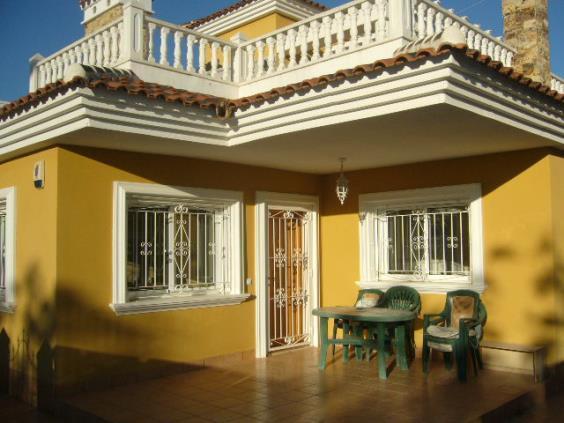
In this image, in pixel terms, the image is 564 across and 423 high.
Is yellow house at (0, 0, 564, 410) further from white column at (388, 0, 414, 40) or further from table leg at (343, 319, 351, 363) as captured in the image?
table leg at (343, 319, 351, 363)

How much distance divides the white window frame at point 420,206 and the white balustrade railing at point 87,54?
4.30 m

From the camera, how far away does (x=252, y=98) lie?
670cm

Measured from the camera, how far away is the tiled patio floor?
5.88 meters

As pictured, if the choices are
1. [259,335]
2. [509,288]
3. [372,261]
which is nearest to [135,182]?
[259,335]

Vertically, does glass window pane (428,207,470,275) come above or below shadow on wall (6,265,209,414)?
above

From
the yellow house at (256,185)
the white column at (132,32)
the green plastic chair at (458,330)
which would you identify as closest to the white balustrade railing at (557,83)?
the yellow house at (256,185)

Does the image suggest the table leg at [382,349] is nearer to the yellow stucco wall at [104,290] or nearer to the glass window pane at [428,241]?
the glass window pane at [428,241]

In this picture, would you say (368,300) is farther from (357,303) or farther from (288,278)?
(288,278)

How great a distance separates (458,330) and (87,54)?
19.8ft

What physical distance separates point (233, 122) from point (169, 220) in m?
1.70

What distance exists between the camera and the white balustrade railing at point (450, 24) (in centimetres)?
660

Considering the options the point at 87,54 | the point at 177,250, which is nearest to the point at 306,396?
the point at 177,250

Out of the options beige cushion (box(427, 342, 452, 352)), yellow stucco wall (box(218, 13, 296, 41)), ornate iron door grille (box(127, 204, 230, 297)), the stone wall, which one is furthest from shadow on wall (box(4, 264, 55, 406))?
yellow stucco wall (box(218, 13, 296, 41))

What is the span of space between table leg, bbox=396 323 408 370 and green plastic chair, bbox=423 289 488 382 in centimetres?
26
